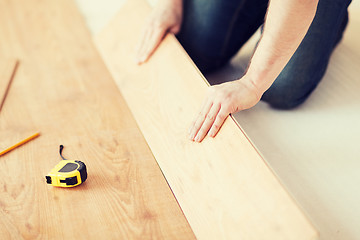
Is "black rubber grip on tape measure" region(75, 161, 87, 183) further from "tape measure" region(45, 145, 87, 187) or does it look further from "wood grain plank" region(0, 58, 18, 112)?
"wood grain plank" region(0, 58, 18, 112)

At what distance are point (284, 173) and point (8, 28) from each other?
50.8 inches

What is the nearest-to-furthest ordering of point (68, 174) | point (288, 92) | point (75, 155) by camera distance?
point (68, 174) → point (75, 155) → point (288, 92)

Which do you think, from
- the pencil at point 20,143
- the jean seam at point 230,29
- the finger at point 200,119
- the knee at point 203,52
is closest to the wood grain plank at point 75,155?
the pencil at point 20,143

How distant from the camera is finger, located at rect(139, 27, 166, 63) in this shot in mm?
1338

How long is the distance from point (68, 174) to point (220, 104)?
15.9 inches

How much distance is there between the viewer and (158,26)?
135 cm

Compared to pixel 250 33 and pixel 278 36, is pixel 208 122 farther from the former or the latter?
pixel 250 33

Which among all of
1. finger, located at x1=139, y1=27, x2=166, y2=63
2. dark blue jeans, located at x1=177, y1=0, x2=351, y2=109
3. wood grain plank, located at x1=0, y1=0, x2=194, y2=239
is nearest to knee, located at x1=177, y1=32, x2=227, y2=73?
dark blue jeans, located at x1=177, y1=0, x2=351, y2=109

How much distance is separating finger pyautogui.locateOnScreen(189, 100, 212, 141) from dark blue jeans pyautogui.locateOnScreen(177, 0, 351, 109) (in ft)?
1.34

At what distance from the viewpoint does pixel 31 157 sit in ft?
3.45

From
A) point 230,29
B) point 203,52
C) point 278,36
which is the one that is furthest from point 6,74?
point 278,36

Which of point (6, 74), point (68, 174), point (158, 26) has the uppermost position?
point (158, 26)

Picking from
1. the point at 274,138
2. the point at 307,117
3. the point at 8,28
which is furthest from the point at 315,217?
the point at 8,28

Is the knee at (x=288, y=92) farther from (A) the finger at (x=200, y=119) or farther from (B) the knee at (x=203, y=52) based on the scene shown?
(A) the finger at (x=200, y=119)
